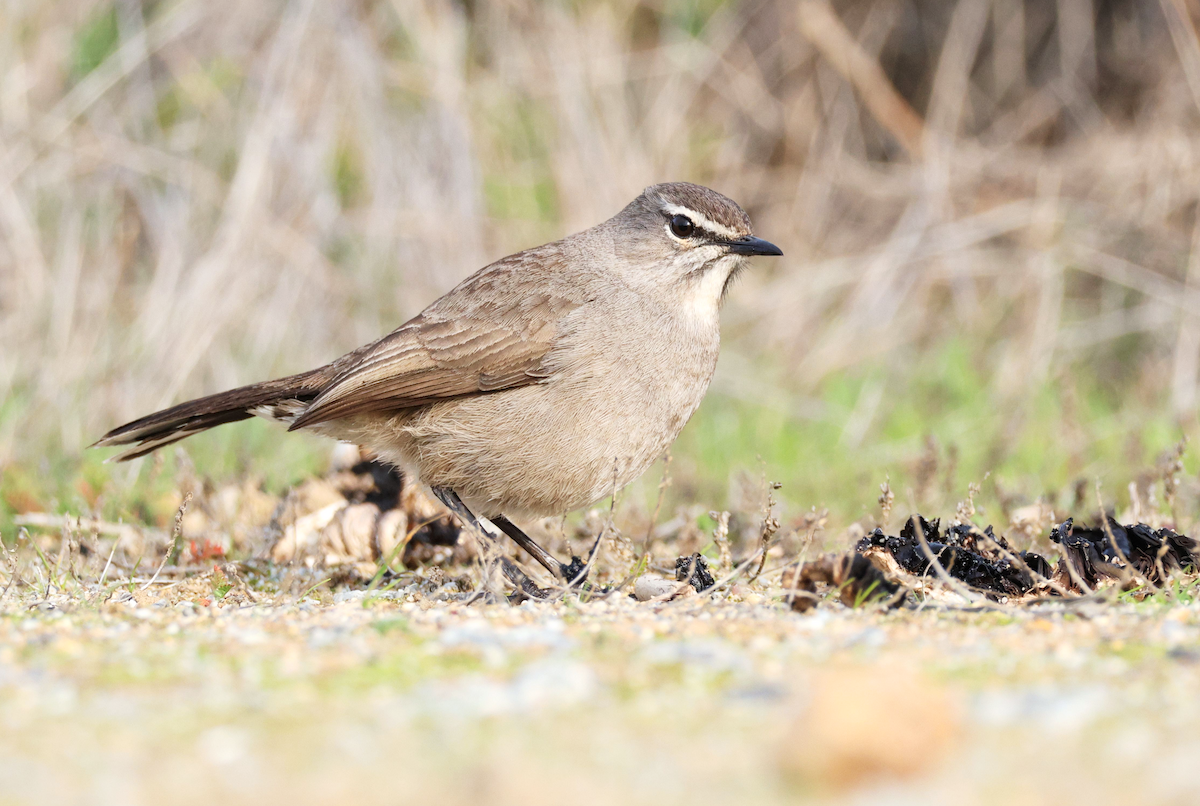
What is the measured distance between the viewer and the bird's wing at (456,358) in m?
5.46

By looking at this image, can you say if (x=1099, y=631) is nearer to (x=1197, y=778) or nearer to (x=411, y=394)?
(x=1197, y=778)

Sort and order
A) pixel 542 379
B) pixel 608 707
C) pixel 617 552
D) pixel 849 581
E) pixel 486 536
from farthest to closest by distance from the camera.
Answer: pixel 542 379, pixel 617 552, pixel 486 536, pixel 849 581, pixel 608 707

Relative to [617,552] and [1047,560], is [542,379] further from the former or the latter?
[1047,560]

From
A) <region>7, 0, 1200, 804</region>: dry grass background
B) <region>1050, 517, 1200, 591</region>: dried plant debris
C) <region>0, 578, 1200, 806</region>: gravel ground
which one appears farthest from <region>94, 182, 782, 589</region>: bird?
<region>1050, 517, 1200, 591</region>: dried plant debris

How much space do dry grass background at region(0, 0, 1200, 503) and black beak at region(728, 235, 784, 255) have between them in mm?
3058

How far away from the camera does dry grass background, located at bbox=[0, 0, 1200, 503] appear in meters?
9.41

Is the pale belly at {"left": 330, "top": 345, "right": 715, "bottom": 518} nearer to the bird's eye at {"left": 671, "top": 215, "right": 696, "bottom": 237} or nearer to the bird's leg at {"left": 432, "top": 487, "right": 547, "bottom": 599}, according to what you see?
the bird's leg at {"left": 432, "top": 487, "right": 547, "bottom": 599}

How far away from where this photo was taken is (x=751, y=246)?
19.1 ft

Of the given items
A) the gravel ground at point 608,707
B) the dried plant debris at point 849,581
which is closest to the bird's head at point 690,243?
the dried plant debris at point 849,581

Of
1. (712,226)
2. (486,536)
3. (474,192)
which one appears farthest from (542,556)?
(474,192)

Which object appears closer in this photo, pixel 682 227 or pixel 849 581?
pixel 849 581

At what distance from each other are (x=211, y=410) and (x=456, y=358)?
49.5 inches

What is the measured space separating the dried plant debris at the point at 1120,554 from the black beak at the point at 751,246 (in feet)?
5.96

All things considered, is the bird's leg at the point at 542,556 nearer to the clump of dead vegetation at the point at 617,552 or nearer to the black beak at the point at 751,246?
the clump of dead vegetation at the point at 617,552
